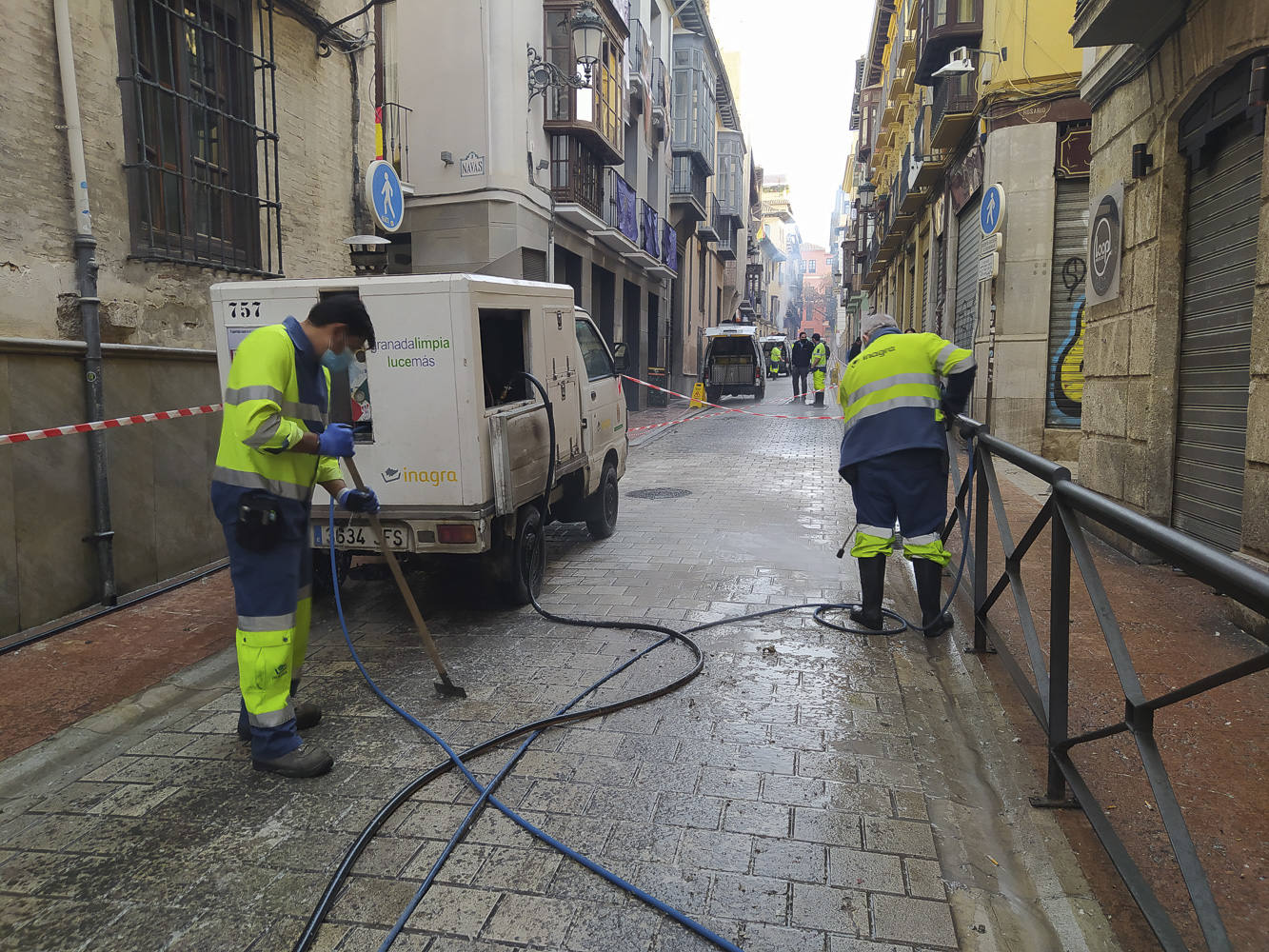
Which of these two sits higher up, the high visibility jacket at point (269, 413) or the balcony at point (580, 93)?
the balcony at point (580, 93)

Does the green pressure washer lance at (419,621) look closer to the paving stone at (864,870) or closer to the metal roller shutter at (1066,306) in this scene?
the paving stone at (864,870)

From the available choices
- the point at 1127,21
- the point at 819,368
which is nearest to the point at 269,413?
the point at 1127,21

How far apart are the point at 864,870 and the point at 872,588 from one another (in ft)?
8.62

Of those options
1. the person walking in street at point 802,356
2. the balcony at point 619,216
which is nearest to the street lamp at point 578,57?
the balcony at point 619,216

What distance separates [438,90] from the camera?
51.0 ft

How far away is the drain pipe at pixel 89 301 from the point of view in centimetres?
561

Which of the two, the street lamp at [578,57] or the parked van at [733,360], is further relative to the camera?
the parked van at [733,360]

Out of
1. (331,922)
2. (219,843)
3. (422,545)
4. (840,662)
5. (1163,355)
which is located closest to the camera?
(331,922)

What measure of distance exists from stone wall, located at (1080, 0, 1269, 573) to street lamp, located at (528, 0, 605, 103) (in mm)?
10790

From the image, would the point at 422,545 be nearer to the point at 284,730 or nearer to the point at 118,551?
the point at 284,730

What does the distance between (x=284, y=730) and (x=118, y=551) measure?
10.9 ft

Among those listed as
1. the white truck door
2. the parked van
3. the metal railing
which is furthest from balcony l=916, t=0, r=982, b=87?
the metal railing

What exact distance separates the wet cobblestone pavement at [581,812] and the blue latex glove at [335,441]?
1.26 metres

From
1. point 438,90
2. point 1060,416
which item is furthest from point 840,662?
point 438,90
